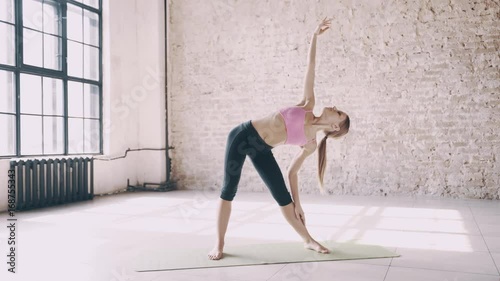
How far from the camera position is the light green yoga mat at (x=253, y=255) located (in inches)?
119

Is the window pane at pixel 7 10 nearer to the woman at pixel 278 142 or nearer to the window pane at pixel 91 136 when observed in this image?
the window pane at pixel 91 136

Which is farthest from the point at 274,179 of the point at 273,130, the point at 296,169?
the point at 273,130

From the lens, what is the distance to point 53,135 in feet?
20.5

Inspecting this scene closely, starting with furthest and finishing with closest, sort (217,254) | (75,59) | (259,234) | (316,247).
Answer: (75,59) < (259,234) < (316,247) < (217,254)

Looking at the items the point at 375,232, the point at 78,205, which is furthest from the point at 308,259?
the point at 78,205

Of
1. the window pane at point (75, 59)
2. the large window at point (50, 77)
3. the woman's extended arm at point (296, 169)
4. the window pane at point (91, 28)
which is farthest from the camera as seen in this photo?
the window pane at point (91, 28)

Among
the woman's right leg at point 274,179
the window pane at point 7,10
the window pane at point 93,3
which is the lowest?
the woman's right leg at point 274,179

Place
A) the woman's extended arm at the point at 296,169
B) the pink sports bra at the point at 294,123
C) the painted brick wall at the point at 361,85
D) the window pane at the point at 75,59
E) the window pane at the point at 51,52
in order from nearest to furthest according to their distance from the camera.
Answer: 1. the pink sports bra at the point at 294,123
2. the woman's extended arm at the point at 296,169
3. the window pane at the point at 51,52
4. the painted brick wall at the point at 361,85
5. the window pane at the point at 75,59

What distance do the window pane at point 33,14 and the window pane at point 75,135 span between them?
4.48 ft

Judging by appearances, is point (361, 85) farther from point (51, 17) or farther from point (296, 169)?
point (51, 17)

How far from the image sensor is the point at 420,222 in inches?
181

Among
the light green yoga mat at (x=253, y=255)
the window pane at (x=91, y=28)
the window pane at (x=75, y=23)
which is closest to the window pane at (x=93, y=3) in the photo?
the window pane at (x=91, y=28)

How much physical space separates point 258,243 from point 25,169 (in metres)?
3.34

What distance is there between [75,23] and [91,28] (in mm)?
355
